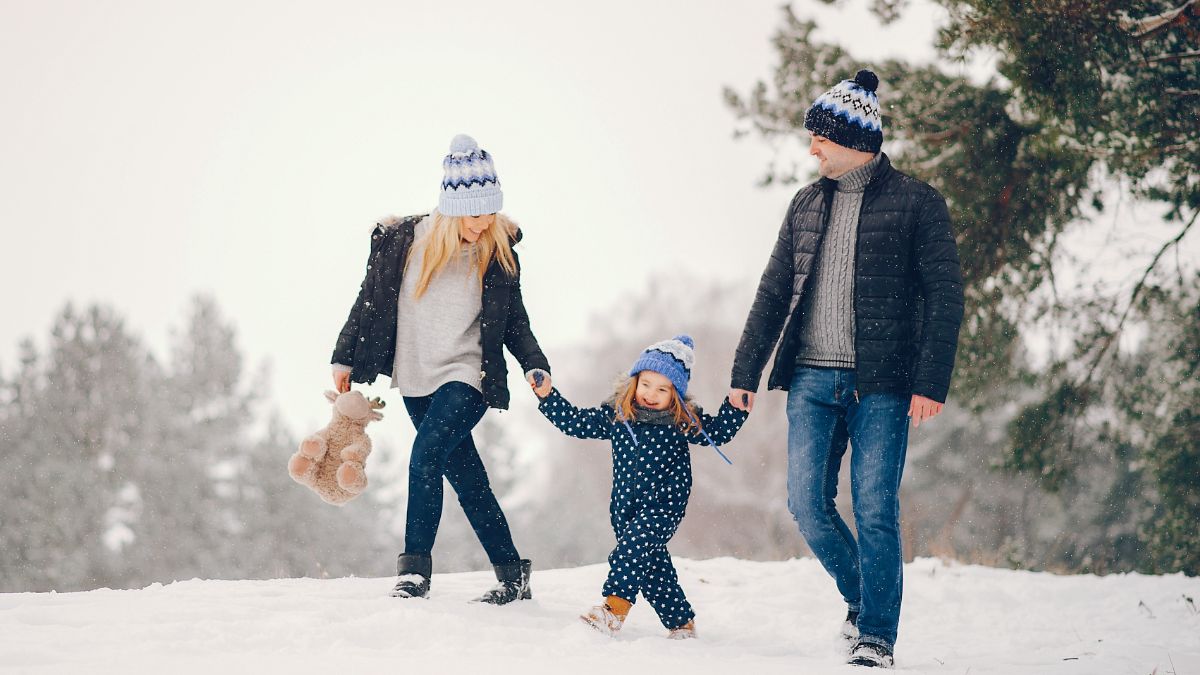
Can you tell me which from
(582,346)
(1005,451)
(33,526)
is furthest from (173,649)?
(582,346)

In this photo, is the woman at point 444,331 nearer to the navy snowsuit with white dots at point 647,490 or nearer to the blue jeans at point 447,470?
the blue jeans at point 447,470

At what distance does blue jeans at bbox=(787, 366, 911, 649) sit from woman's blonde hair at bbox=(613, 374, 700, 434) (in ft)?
1.43

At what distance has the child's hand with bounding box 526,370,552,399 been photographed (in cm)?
489

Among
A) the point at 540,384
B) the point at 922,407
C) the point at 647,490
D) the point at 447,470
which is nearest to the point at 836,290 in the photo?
the point at 922,407

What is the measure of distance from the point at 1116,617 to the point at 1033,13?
3.64m

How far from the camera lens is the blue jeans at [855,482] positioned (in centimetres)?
417

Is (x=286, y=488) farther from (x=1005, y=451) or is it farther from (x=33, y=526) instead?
(x=1005, y=451)

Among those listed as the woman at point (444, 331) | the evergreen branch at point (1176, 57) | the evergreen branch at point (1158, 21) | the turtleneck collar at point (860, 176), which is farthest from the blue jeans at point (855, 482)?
the evergreen branch at point (1176, 57)

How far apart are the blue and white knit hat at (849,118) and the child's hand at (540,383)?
157 cm

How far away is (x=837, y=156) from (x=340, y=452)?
103 inches

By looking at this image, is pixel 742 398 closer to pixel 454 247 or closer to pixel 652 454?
pixel 652 454

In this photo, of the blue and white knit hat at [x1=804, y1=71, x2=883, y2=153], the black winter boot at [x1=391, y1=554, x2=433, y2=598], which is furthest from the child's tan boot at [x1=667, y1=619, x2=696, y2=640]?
the blue and white knit hat at [x1=804, y1=71, x2=883, y2=153]

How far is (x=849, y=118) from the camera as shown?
14.6 ft

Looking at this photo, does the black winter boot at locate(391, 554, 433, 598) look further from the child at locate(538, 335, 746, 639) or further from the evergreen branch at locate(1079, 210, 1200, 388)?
the evergreen branch at locate(1079, 210, 1200, 388)
